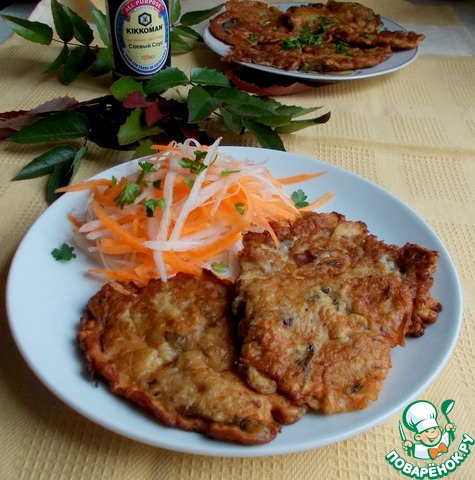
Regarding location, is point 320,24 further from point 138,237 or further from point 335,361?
point 335,361

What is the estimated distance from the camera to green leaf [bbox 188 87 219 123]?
2493mm

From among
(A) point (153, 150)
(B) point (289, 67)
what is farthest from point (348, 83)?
(A) point (153, 150)

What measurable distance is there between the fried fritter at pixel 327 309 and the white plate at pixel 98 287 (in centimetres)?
5

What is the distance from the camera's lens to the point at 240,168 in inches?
80.2

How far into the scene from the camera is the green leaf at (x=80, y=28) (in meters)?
3.28

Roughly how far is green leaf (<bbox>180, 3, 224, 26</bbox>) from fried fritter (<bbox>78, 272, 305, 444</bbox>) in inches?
93.0

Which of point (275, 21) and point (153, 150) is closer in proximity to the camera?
point (153, 150)

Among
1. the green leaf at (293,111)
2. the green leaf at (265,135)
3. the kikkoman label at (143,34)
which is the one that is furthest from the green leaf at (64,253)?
the kikkoman label at (143,34)

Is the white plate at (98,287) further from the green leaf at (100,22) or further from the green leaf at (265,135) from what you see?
the green leaf at (100,22)

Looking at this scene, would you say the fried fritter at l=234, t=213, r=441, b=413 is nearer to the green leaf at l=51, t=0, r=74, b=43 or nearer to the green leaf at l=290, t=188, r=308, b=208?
the green leaf at l=290, t=188, r=308, b=208

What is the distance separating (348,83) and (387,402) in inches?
97.2

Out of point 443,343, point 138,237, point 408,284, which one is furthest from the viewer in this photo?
point 138,237

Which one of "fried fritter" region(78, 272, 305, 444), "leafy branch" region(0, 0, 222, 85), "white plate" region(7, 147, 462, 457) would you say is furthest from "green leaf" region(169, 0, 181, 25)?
"fried fritter" region(78, 272, 305, 444)

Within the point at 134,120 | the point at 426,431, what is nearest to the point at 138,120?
the point at 134,120
